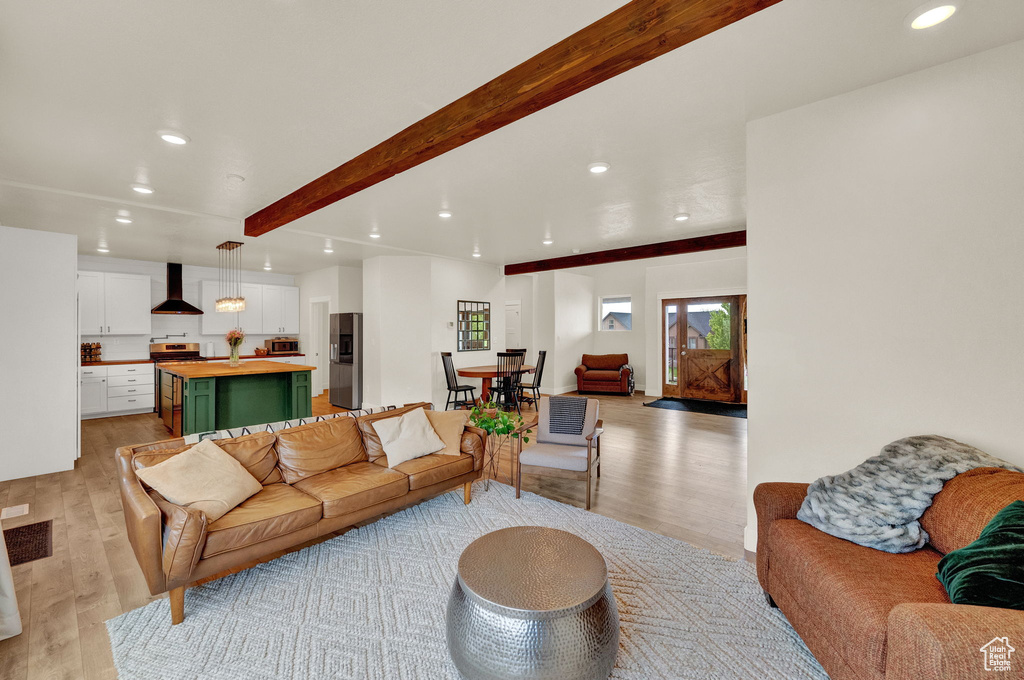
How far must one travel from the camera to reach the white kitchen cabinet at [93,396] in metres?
6.39

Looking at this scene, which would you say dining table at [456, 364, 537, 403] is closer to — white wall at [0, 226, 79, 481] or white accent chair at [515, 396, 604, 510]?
white accent chair at [515, 396, 604, 510]

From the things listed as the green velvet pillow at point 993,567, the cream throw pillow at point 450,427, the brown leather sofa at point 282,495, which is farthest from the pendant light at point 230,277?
the green velvet pillow at point 993,567

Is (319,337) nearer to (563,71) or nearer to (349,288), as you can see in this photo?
(349,288)

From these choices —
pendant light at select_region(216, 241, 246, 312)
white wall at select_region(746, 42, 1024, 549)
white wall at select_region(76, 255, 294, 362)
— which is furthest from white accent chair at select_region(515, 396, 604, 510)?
white wall at select_region(76, 255, 294, 362)

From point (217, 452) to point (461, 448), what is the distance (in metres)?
1.60

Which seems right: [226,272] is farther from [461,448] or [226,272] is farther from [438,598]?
Result: [438,598]

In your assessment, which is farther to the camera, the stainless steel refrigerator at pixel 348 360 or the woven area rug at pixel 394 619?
the stainless steel refrigerator at pixel 348 360

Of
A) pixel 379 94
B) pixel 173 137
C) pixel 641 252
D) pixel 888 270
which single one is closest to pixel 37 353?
pixel 173 137

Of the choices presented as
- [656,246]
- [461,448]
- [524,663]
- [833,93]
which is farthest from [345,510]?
[656,246]

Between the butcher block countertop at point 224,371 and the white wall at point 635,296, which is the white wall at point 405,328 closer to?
the butcher block countertop at point 224,371

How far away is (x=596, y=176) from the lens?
3.55 metres

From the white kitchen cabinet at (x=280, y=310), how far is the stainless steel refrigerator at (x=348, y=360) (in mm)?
1780

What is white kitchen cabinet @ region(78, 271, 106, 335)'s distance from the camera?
6.53m

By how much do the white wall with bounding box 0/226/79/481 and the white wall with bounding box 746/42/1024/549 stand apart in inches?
234
